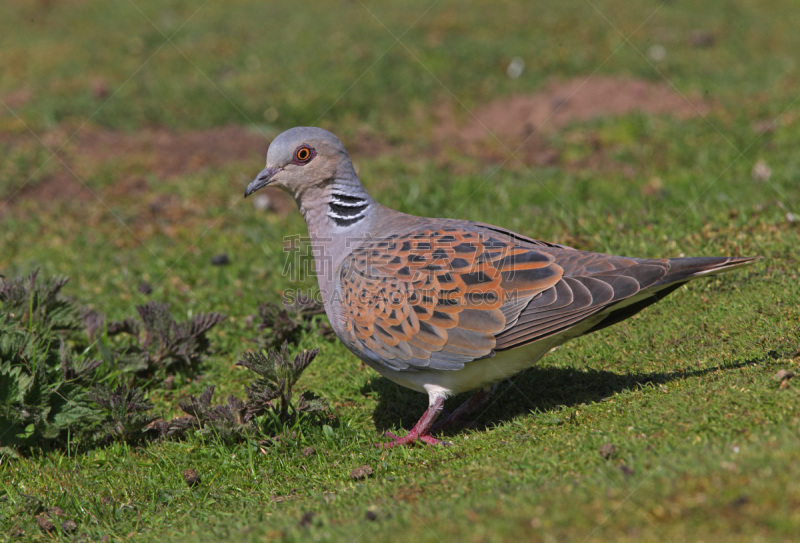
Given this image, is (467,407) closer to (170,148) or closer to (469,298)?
(469,298)

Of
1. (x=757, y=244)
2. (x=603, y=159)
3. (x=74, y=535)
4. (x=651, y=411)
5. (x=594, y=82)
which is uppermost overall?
(x=594, y=82)

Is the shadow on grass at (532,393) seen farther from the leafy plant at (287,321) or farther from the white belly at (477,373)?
the leafy plant at (287,321)

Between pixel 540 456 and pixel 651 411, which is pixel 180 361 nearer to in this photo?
pixel 540 456

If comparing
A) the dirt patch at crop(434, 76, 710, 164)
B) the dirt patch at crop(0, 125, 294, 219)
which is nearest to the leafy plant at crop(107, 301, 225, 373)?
the dirt patch at crop(0, 125, 294, 219)

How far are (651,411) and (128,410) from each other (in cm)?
329

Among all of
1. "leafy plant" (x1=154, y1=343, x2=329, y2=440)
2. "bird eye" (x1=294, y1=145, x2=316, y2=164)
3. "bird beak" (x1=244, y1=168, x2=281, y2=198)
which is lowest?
"leafy plant" (x1=154, y1=343, x2=329, y2=440)

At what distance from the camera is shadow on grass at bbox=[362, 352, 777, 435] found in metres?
4.95

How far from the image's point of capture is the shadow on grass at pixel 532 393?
16.2 ft

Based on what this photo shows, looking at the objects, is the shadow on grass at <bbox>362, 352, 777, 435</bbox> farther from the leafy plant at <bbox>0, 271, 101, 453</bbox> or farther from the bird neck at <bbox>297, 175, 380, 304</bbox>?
the leafy plant at <bbox>0, 271, 101, 453</bbox>

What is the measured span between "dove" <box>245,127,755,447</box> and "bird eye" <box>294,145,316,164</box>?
0.71 m

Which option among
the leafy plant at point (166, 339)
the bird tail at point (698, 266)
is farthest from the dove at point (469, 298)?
the leafy plant at point (166, 339)

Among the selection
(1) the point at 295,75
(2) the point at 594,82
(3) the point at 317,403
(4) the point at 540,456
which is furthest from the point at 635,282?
(1) the point at 295,75

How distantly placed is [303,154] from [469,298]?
5.34ft

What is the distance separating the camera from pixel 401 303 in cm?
486
